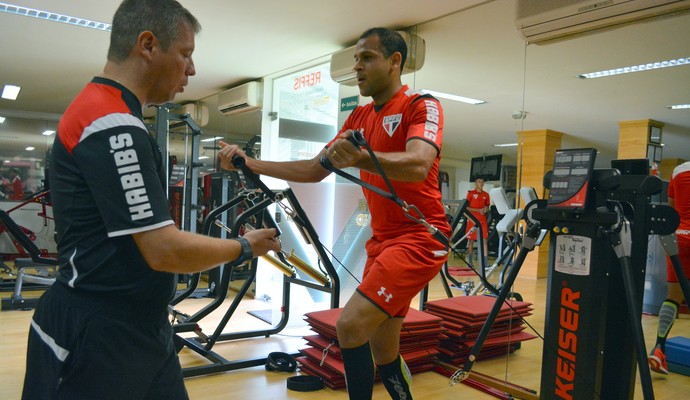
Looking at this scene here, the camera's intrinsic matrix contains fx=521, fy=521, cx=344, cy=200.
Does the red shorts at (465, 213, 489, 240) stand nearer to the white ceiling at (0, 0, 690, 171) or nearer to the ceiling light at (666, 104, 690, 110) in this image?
the white ceiling at (0, 0, 690, 171)

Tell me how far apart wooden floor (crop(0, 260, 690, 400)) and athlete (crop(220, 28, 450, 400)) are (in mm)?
1146

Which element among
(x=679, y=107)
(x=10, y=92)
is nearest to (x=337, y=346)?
(x=679, y=107)

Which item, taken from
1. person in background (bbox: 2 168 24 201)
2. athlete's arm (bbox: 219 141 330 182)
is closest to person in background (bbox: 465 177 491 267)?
athlete's arm (bbox: 219 141 330 182)

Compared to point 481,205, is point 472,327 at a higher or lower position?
lower

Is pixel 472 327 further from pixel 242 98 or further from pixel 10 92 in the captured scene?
pixel 10 92

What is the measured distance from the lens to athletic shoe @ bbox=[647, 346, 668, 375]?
3418 mm

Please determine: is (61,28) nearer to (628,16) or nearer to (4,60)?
(4,60)

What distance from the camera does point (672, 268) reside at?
9.59 ft

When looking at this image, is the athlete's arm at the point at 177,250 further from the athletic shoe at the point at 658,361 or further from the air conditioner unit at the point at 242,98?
the air conditioner unit at the point at 242,98

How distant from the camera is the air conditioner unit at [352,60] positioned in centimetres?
461

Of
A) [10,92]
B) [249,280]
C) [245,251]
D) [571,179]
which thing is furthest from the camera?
[10,92]

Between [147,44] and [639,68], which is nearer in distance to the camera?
[147,44]

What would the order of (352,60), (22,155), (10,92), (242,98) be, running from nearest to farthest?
(352,60) < (242,98) < (10,92) < (22,155)

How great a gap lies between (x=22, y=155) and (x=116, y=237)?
11159 millimetres
